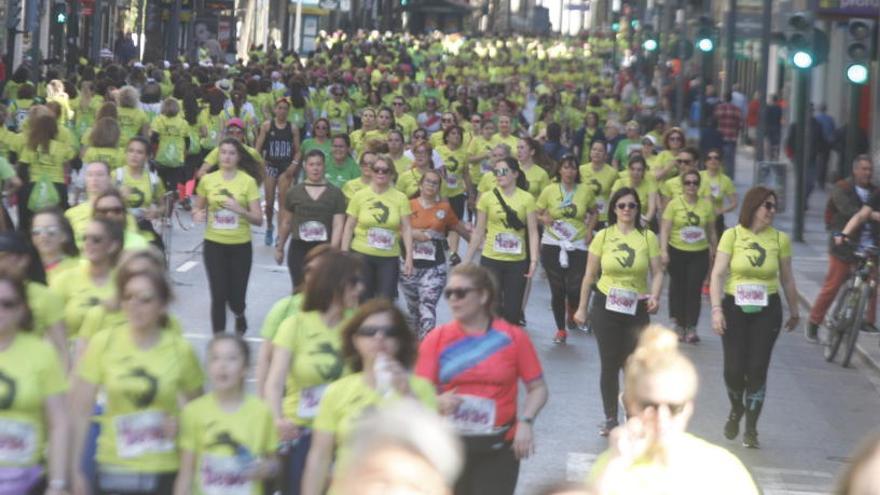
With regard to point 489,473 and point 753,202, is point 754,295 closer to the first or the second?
point 753,202

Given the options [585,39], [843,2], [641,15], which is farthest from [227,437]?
→ [585,39]

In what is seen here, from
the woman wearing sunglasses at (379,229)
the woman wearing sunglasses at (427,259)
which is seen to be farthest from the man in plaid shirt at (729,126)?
the woman wearing sunglasses at (379,229)

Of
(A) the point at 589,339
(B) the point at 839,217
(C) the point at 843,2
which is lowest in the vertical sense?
(A) the point at 589,339

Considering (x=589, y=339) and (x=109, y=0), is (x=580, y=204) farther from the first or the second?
(x=109, y=0)

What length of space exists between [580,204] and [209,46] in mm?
49658

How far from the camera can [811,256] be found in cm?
2666

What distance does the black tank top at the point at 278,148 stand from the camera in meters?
23.9

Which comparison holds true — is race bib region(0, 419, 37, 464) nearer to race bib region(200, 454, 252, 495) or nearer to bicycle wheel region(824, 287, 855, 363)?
race bib region(200, 454, 252, 495)

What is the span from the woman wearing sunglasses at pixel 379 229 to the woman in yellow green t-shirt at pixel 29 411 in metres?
7.22

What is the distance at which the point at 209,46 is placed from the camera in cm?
6625

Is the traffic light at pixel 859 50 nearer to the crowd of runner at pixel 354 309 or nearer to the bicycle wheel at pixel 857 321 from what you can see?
the crowd of runner at pixel 354 309

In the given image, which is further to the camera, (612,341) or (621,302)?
(621,302)

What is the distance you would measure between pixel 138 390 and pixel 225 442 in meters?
0.48

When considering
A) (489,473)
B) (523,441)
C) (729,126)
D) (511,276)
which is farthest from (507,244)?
(729,126)
